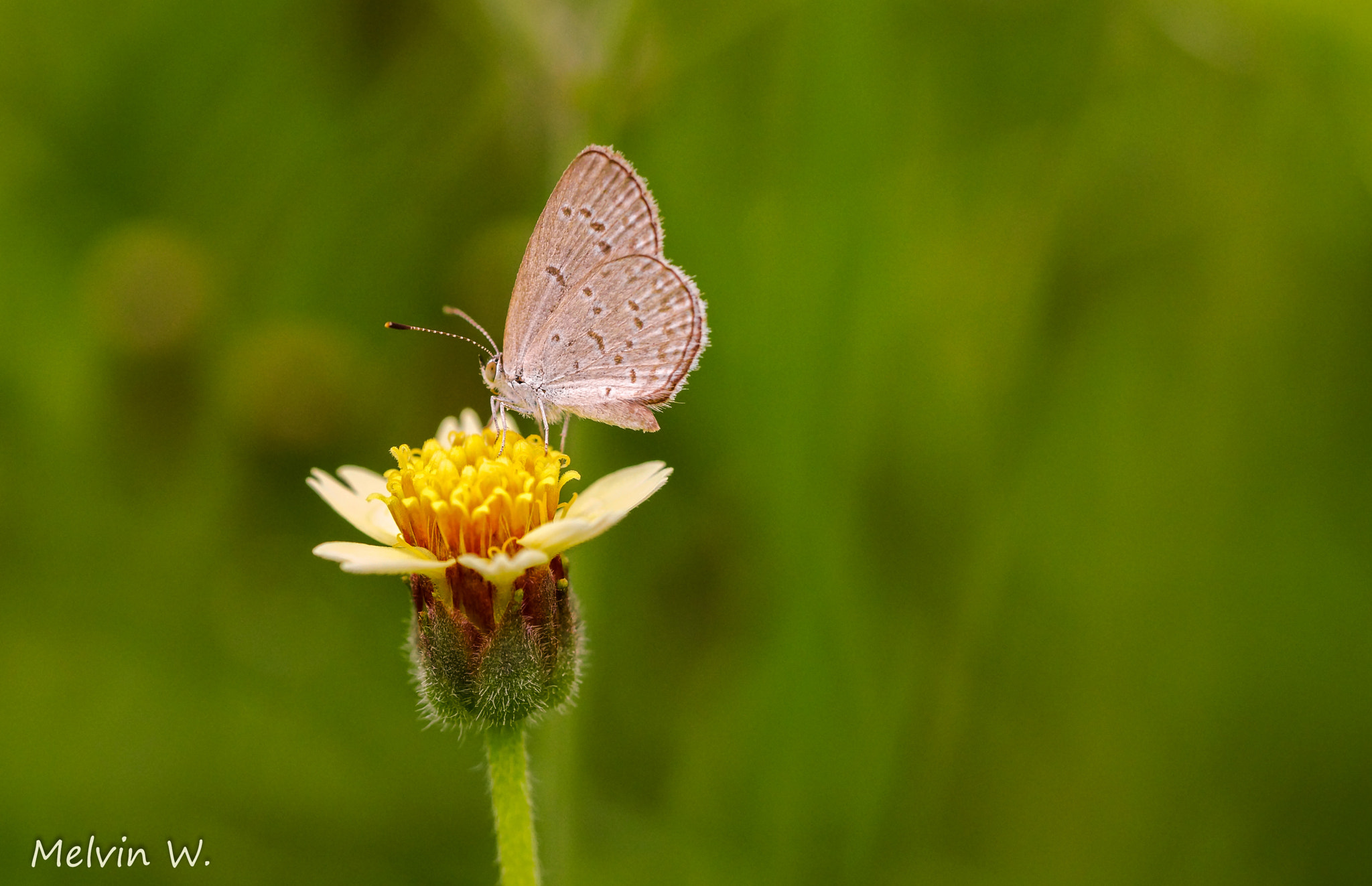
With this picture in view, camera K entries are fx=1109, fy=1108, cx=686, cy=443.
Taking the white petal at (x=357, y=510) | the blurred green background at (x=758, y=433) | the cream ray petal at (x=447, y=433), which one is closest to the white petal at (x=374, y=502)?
the white petal at (x=357, y=510)

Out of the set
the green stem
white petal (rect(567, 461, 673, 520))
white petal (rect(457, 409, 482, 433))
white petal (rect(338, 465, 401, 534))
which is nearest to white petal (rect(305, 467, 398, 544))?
white petal (rect(338, 465, 401, 534))

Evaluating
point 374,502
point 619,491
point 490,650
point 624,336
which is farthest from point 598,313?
point 490,650

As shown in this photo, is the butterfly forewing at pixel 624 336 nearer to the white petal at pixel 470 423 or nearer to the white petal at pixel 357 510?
the white petal at pixel 470 423

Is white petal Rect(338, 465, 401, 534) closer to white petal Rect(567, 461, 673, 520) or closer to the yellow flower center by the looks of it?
the yellow flower center

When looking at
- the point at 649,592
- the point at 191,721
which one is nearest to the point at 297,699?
the point at 191,721

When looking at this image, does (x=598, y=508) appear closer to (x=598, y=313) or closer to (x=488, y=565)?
(x=488, y=565)

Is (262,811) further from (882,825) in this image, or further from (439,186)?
(439,186)

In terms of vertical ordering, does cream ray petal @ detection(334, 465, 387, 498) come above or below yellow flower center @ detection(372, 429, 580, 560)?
above
